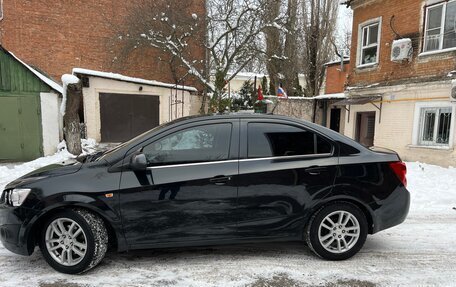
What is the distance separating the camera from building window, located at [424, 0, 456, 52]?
9148 mm

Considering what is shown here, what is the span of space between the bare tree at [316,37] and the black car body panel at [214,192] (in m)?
17.9

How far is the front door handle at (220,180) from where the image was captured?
10.7ft

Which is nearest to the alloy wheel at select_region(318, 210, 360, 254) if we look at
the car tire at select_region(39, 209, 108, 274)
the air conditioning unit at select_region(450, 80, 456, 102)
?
the car tire at select_region(39, 209, 108, 274)

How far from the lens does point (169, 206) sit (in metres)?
3.21

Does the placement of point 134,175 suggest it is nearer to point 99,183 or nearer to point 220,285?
point 99,183

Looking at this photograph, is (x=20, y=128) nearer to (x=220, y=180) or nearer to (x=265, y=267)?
(x=220, y=180)

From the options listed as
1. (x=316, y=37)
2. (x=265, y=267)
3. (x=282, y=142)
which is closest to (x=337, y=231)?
(x=265, y=267)

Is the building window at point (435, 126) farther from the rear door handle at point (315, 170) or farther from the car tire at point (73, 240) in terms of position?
the car tire at point (73, 240)

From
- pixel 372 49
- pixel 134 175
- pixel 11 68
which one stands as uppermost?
pixel 372 49

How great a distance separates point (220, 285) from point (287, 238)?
937 mm

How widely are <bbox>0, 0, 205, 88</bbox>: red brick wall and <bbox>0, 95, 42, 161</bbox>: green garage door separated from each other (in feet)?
23.5

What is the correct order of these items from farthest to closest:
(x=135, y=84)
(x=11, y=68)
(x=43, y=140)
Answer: (x=135, y=84), (x=43, y=140), (x=11, y=68)

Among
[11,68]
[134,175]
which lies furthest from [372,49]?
[11,68]

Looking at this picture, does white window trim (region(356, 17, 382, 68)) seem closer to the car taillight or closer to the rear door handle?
the car taillight
